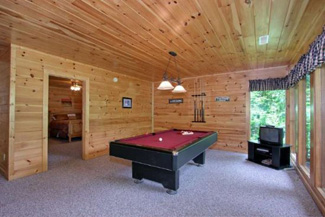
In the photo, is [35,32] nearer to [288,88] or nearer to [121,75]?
[121,75]

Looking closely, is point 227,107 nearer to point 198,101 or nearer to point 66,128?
point 198,101

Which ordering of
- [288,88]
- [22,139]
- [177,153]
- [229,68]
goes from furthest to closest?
[229,68] < [288,88] < [22,139] < [177,153]

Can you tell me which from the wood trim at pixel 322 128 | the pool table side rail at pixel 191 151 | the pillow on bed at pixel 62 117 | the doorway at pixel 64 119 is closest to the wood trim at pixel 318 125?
the wood trim at pixel 322 128

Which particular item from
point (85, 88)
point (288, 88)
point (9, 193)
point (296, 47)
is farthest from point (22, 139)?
point (288, 88)


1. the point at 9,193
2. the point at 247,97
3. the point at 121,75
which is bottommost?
the point at 9,193

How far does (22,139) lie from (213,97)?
4884 mm

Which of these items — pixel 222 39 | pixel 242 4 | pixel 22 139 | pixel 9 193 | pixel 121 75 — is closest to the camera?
pixel 242 4

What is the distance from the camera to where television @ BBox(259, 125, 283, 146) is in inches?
138

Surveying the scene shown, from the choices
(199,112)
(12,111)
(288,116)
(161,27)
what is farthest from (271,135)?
(12,111)

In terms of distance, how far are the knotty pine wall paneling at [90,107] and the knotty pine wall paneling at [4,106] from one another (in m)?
0.20

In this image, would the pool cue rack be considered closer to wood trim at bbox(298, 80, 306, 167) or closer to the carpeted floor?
the carpeted floor

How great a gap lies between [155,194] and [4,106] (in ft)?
10.7

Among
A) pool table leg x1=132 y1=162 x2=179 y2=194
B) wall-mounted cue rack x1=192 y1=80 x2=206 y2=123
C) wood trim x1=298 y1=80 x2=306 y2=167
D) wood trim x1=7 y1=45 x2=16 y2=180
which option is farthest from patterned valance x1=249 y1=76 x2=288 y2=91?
wood trim x1=7 y1=45 x2=16 y2=180

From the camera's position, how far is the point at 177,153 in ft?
6.81
